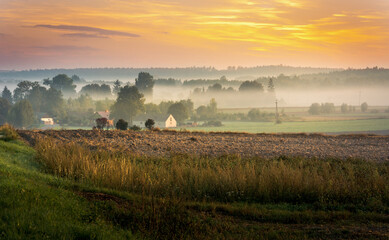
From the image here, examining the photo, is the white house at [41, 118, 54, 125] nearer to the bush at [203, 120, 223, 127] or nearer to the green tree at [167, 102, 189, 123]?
the green tree at [167, 102, 189, 123]

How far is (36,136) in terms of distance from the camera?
20.5m

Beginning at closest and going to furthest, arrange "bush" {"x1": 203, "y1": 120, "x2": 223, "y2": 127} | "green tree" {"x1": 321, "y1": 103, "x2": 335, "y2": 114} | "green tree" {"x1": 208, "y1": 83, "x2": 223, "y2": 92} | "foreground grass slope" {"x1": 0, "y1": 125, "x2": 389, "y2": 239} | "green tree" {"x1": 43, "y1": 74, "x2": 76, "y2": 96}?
1. "foreground grass slope" {"x1": 0, "y1": 125, "x2": 389, "y2": 239}
2. "bush" {"x1": 203, "y1": 120, "x2": 223, "y2": 127}
3. "green tree" {"x1": 321, "y1": 103, "x2": 335, "y2": 114}
4. "green tree" {"x1": 43, "y1": 74, "x2": 76, "y2": 96}
5. "green tree" {"x1": 208, "y1": 83, "x2": 223, "y2": 92}

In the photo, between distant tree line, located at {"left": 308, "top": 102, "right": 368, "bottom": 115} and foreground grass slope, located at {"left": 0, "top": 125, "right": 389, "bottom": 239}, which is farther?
distant tree line, located at {"left": 308, "top": 102, "right": 368, "bottom": 115}

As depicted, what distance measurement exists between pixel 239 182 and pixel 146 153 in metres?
7.33

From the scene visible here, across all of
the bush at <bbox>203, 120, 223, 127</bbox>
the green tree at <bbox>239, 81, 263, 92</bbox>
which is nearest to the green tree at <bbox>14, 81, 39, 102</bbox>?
the bush at <bbox>203, 120, 223, 127</bbox>

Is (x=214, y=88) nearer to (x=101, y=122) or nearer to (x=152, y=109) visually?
(x=152, y=109)

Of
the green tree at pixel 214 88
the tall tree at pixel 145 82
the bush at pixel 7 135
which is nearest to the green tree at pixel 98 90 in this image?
the tall tree at pixel 145 82

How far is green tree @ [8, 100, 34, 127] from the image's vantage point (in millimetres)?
65062

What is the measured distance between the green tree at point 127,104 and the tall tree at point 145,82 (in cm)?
2248

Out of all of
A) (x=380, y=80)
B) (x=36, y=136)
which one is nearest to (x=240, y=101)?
(x=380, y=80)

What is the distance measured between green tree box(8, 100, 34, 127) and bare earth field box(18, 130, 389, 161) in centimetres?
4660

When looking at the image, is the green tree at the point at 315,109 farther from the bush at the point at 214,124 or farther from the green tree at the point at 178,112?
the green tree at the point at 178,112

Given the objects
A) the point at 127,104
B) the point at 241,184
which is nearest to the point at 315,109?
the point at 127,104

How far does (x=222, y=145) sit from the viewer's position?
2086cm
